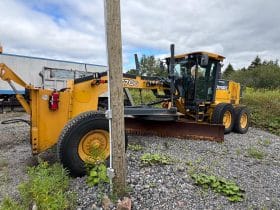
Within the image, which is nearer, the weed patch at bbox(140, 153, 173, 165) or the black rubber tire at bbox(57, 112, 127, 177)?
the black rubber tire at bbox(57, 112, 127, 177)

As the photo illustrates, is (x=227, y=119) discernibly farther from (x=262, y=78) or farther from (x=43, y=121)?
(x=262, y=78)

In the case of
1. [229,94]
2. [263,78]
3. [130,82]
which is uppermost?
[263,78]

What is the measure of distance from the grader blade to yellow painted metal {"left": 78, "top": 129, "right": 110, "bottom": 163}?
2968 mm

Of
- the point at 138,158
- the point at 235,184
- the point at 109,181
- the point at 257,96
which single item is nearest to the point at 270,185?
the point at 235,184

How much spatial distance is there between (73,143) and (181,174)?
5.65 feet

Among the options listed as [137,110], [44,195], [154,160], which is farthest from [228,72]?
[44,195]

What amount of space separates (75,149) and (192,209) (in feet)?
6.32

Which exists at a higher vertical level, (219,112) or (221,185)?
(219,112)

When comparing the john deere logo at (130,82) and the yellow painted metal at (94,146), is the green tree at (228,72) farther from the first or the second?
the yellow painted metal at (94,146)

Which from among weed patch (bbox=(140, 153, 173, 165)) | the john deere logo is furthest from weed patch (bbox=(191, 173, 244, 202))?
the john deere logo

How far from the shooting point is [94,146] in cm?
443

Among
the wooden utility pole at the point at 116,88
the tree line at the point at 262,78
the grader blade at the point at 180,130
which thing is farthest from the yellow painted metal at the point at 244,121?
the tree line at the point at 262,78

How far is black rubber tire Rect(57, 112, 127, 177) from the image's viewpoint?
419cm

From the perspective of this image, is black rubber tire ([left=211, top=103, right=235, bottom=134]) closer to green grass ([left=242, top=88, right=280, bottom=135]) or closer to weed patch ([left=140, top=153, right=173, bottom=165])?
green grass ([left=242, top=88, right=280, bottom=135])
